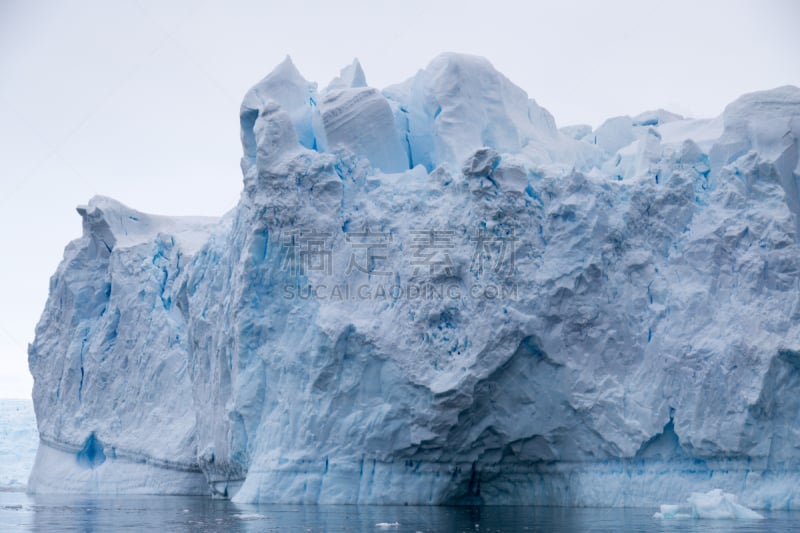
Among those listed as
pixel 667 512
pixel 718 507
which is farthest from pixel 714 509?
pixel 667 512

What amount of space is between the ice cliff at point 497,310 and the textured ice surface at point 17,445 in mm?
20160

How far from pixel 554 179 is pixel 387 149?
3.17 metres

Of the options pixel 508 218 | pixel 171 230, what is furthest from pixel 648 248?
pixel 171 230

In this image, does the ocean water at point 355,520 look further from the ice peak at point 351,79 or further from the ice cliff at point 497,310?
the ice peak at point 351,79

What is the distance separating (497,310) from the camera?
16016 mm

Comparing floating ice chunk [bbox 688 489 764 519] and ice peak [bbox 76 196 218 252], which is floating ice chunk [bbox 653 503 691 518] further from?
ice peak [bbox 76 196 218 252]

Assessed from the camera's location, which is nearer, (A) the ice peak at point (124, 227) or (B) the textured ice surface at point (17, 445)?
(A) the ice peak at point (124, 227)

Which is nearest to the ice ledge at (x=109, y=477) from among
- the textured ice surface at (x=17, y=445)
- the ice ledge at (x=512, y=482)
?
the ice ledge at (x=512, y=482)

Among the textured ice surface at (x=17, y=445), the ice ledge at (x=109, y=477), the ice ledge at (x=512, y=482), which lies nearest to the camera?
the ice ledge at (x=512, y=482)

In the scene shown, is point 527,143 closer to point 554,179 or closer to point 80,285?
point 554,179

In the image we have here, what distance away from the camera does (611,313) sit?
16.3m

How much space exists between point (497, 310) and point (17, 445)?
90.4 ft

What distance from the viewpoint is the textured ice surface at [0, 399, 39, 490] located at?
35969mm

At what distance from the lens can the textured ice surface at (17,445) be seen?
3597 centimetres
